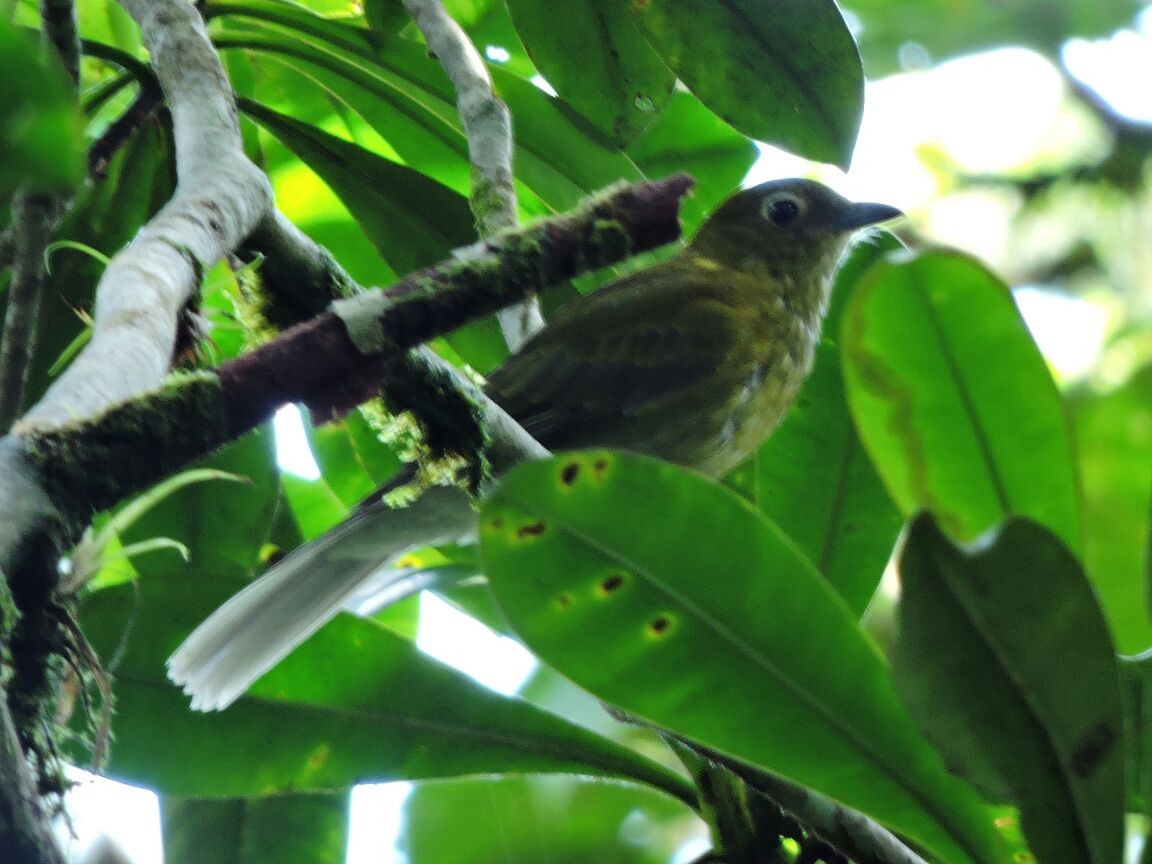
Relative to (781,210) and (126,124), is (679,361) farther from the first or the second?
(126,124)

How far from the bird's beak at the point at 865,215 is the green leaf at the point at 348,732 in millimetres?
2036

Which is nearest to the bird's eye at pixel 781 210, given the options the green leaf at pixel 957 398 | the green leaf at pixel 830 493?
the green leaf at pixel 830 493

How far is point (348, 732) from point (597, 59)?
1.51 meters

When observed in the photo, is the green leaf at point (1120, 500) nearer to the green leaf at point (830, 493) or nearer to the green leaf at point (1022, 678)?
the green leaf at point (830, 493)

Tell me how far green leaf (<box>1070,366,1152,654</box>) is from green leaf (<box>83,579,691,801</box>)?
2.67 feet

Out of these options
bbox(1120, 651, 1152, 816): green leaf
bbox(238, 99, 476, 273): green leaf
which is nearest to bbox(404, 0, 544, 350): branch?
bbox(238, 99, 476, 273): green leaf

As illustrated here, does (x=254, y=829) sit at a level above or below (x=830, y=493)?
below

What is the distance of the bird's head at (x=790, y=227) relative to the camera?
12.5 feet

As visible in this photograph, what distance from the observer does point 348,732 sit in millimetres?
2207

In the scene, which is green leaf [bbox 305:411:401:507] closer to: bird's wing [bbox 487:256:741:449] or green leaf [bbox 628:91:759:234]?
bird's wing [bbox 487:256:741:449]

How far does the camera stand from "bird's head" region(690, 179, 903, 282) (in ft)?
12.5

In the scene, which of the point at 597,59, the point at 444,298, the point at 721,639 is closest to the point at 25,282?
the point at 444,298

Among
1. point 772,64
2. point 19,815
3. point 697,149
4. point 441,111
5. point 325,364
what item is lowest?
point 19,815

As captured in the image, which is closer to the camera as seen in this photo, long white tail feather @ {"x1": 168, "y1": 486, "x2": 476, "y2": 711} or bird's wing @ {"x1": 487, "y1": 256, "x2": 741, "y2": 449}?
long white tail feather @ {"x1": 168, "y1": 486, "x2": 476, "y2": 711}
